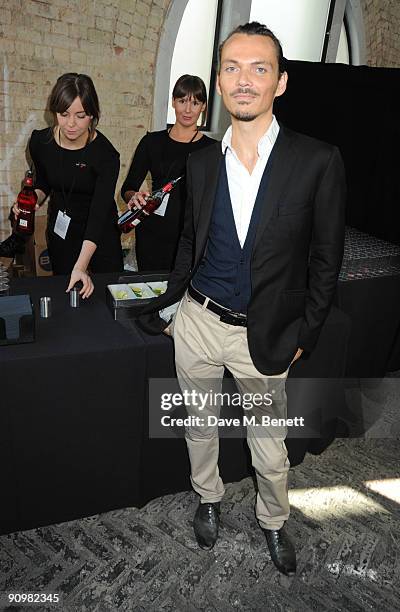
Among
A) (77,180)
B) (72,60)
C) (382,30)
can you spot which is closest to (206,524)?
(77,180)

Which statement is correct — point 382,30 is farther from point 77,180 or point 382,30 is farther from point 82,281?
point 82,281

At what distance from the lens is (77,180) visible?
7.45 ft

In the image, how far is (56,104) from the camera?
2033 millimetres

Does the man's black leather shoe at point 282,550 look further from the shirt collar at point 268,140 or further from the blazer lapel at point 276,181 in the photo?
the shirt collar at point 268,140

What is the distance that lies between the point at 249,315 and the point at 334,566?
1055 millimetres

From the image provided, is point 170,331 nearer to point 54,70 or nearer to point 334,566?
point 334,566

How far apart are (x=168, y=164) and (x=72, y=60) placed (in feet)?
6.39

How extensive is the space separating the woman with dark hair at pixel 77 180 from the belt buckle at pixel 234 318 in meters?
0.66

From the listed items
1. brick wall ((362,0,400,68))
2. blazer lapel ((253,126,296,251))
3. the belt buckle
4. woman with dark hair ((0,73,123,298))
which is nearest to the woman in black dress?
woman with dark hair ((0,73,123,298))

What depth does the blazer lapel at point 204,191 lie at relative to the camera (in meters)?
1.58

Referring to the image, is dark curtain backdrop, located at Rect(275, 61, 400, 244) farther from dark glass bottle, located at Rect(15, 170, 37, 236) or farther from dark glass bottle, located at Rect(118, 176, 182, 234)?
dark glass bottle, located at Rect(15, 170, 37, 236)

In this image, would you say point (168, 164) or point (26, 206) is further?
point (168, 164)

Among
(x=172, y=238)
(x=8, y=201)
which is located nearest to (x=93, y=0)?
(x=8, y=201)

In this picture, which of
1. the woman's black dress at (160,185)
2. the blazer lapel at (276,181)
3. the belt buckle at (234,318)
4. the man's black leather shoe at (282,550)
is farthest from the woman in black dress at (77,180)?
the man's black leather shoe at (282,550)
